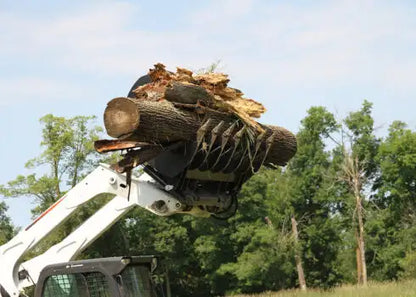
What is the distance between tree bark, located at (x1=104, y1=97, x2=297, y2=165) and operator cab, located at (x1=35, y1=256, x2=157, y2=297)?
1.49 meters

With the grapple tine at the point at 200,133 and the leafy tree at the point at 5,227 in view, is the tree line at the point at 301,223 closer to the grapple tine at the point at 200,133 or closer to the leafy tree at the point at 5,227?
the leafy tree at the point at 5,227

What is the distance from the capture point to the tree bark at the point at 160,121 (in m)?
9.38

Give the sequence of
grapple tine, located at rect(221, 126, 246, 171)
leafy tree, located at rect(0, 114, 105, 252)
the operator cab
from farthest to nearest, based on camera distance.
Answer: leafy tree, located at rect(0, 114, 105, 252) → grapple tine, located at rect(221, 126, 246, 171) → the operator cab

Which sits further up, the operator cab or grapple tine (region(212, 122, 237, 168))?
grapple tine (region(212, 122, 237, 168))

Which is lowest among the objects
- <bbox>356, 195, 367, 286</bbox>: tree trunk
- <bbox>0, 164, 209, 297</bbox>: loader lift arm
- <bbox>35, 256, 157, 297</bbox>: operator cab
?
<bbox>356, 195, 367, 286</bbox>: tree trunk

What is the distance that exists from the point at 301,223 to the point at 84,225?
46.6 m

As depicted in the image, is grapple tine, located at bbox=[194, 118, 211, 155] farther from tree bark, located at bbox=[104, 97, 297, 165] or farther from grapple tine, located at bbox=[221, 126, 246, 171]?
grapple tine, located at bbox=[221, 126, 246, 171]

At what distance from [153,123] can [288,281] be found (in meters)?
44.0

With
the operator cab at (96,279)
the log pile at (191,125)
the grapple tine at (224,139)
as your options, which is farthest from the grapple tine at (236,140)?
the operator cab at (96,279)

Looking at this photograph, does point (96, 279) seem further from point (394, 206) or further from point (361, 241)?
point (394, 206)

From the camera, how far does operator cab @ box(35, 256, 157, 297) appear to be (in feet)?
27.0

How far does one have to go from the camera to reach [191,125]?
32.8ft

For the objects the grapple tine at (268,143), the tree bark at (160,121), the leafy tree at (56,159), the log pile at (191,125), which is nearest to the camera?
the tree bark at (160,121)

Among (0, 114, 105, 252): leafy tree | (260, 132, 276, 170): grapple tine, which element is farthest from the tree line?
(260, 132, 276, 170): grapple tine
